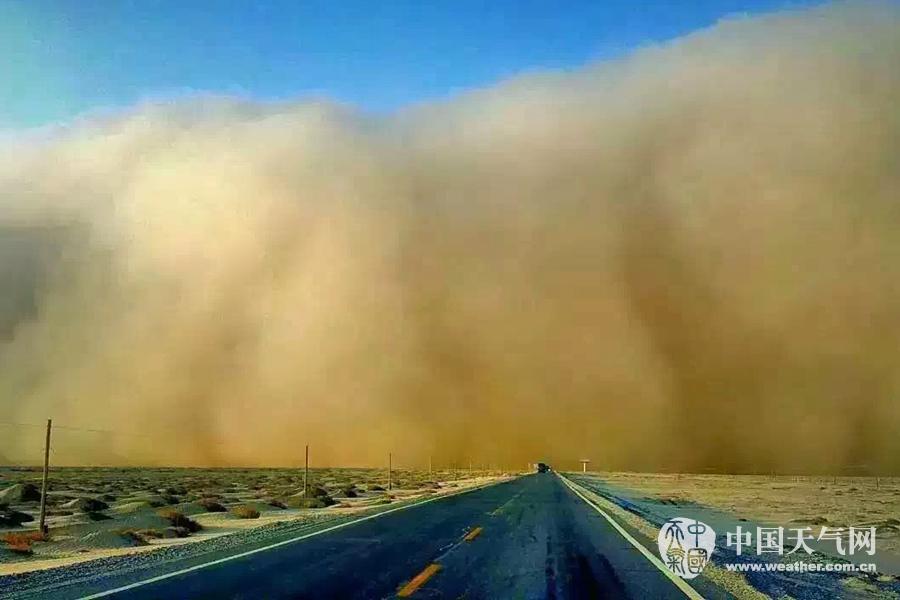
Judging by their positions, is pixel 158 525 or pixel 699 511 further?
pixel 699 511

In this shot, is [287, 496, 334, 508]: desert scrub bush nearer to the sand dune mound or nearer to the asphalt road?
the asphalt road

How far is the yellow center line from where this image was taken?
7.27m

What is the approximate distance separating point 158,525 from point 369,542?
914 cm

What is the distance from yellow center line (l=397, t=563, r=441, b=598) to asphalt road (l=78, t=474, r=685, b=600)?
1cm

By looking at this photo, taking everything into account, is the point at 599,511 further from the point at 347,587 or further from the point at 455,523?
the point at 347,587

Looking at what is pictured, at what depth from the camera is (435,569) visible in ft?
29.6

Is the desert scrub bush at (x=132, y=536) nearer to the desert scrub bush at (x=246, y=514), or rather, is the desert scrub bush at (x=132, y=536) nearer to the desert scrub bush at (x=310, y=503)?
the desert scrub bush at (x=246, y=514)

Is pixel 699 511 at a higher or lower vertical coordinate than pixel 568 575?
lower

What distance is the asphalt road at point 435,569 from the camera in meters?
7.47

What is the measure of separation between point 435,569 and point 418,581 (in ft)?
3.35

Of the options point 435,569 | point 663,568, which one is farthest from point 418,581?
point 663,568

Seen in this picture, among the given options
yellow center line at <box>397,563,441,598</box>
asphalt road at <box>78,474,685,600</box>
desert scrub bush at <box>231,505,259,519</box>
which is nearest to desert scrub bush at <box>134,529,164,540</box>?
asphalt road at <box>78,474,685,600</box>

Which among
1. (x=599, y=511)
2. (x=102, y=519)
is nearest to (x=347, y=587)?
(x=599, y=511)

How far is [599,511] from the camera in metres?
21.6
